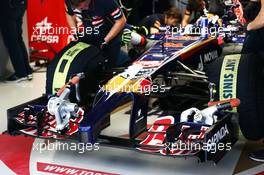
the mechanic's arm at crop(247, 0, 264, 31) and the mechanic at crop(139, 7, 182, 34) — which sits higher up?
the mechanic's arm at crop(247, 0, 264, 31)

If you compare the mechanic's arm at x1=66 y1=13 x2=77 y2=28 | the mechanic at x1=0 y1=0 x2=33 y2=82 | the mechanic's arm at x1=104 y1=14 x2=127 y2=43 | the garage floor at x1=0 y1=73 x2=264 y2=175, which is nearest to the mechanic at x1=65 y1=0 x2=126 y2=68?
the mechanic's arm at x1=104 y1=14 x2=127 y2=43

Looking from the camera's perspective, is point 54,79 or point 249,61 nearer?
point 249,61

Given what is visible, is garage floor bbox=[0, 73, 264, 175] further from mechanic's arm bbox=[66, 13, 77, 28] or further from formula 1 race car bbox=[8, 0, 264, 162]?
mechanic's arm bbox=[66, 13, 77, 28]

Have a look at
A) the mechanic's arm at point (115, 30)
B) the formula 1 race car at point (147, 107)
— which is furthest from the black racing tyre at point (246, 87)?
the mechanic's arm at point (115, 30)

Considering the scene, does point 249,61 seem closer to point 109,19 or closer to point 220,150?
point 220,150

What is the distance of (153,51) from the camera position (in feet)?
11.9

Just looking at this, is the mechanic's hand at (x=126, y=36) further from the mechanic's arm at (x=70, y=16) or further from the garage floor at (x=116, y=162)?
the garage floor at (x=116, y=162)

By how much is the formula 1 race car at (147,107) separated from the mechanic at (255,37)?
0.54 ft

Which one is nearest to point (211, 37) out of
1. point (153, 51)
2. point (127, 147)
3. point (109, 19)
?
point (153, 51)

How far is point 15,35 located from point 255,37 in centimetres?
298

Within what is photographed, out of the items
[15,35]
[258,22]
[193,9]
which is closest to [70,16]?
[15,35]

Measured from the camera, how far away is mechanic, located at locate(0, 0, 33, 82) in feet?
17.1

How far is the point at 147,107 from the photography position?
10.5ft

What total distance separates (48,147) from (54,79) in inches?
19.6
